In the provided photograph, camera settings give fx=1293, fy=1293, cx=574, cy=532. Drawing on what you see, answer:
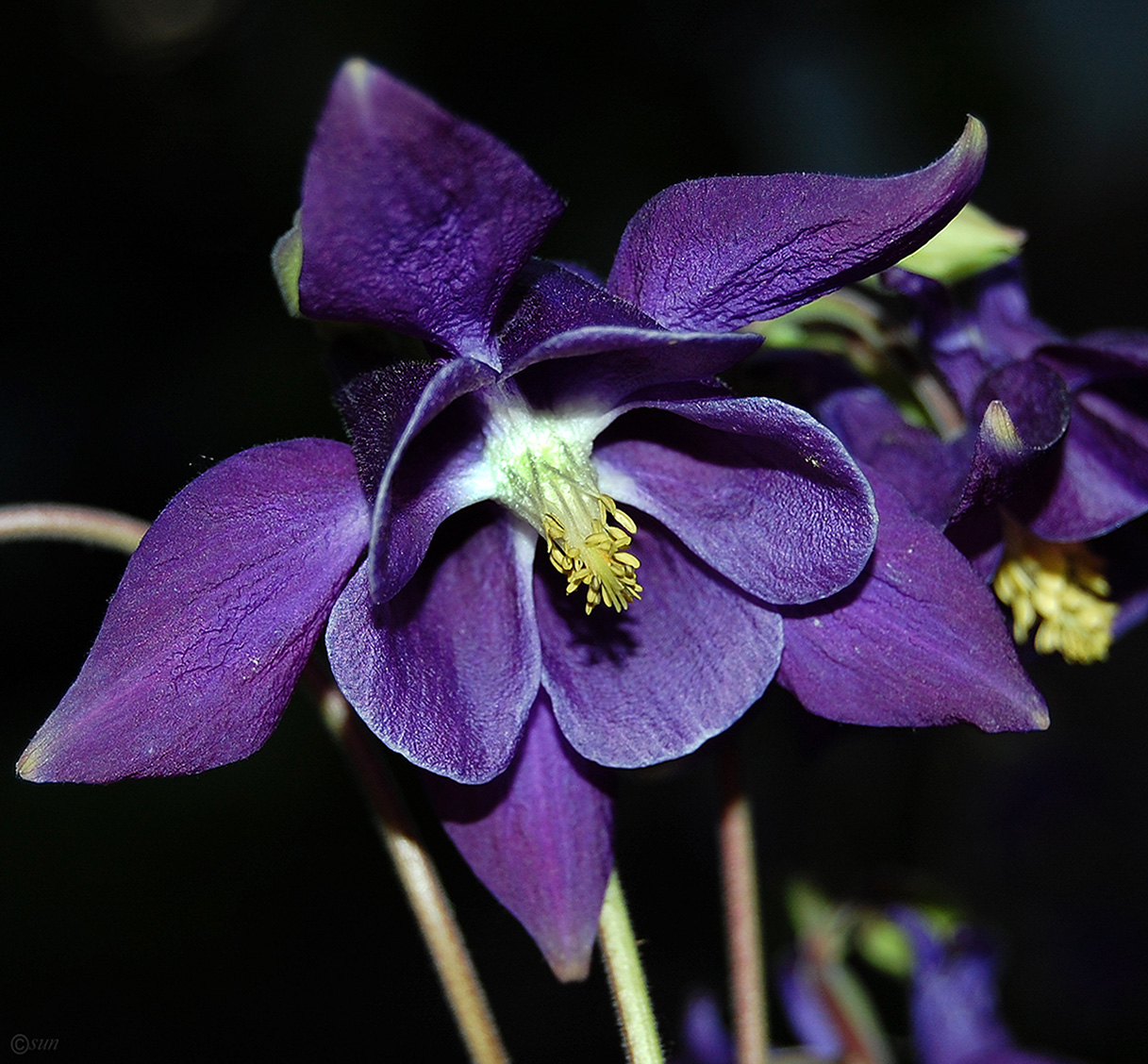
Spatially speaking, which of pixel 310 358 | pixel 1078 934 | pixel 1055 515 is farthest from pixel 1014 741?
pixel 1055 515

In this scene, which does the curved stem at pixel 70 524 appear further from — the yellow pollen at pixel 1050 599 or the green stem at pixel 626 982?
the yellow pollen at pixel 1050 599

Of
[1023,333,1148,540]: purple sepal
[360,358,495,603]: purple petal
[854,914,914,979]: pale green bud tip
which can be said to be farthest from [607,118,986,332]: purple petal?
[854,914,914,979]: pale green bud tip

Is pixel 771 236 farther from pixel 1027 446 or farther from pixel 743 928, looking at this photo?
pixel 743 928

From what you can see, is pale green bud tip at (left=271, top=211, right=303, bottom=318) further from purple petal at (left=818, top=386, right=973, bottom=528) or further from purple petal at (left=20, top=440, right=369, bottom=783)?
purple petal at (left=818, top=386, right=973, bottom=528)

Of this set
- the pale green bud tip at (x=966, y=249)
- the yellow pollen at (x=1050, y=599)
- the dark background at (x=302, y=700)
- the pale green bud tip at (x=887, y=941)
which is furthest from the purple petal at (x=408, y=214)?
the dark background at (x=302, y=700)

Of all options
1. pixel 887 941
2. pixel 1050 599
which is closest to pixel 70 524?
pixel 1050 599
